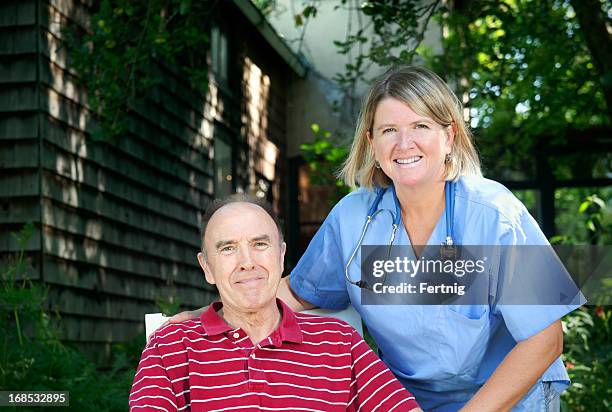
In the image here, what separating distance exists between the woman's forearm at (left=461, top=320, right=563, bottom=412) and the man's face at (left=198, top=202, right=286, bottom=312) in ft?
1.86

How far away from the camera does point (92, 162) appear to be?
584cm

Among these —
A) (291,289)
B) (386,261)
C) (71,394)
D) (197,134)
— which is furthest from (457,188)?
(197,134)

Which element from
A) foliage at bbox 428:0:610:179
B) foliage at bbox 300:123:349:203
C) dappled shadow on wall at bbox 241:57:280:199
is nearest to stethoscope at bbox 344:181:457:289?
foliage at bbox 428:0:610:179

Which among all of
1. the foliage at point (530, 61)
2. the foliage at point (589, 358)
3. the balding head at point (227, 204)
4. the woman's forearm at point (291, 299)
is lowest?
the foliage at point (589, 358)

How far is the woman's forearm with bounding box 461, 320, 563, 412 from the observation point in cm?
221

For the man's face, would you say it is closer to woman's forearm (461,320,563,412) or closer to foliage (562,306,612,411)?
woman's forearm (461,320,563,412)

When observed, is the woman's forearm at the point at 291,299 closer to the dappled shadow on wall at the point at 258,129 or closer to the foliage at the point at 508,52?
the foliage at the point at 508,52

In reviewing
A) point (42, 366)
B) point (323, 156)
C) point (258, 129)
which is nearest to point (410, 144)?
point (42, 366)

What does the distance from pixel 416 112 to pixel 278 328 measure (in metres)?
0.64

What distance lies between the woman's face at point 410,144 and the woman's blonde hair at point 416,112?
0.02 metres

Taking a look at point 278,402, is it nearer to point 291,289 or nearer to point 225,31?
point 291,289

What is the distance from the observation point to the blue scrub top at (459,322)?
2.34 metres

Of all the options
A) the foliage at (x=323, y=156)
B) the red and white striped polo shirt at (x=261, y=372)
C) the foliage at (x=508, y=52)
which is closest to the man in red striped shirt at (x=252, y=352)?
the red and white striped polo shirt at (x=261, y=372)

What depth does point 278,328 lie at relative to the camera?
236 cm
